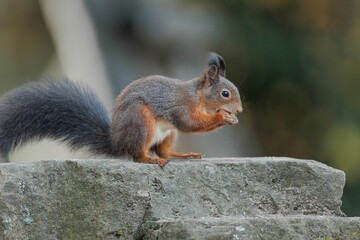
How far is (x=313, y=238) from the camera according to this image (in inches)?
170

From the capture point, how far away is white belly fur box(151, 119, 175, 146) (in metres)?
4.93

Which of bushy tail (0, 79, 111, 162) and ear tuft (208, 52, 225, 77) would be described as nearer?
bushy tail (0, 79, 111, 162)

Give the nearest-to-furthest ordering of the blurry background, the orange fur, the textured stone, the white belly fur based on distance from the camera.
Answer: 1. the textured stone
2. the orange fur
3. the white belly fur
4. the blurry background

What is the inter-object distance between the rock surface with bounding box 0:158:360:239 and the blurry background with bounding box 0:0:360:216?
5.95 m

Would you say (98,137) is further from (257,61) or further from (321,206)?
(257,61)

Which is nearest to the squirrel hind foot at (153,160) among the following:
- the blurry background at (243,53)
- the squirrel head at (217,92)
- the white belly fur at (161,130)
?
the white belly fur at (161,130)

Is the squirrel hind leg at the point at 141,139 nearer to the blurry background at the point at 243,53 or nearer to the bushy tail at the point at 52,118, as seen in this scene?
the bushy tail at the point at 52,118

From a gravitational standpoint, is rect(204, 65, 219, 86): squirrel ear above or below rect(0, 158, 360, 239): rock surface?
above

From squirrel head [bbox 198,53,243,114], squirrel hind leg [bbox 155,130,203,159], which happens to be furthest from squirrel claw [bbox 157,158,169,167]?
squirrel head [bbox 198,53,243,114]

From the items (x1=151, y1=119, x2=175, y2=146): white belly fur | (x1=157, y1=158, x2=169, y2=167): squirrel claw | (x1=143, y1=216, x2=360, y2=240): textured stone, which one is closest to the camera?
(x1=143, y1=216, x2=360, y2=240): textured stone

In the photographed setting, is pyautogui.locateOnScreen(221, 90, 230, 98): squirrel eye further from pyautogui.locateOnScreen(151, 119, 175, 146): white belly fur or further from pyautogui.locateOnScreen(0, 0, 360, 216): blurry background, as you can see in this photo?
pyautogui.locateOnScreen(0, 0, 360, 216): blurry background

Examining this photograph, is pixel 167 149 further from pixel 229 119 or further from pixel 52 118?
pixel 52 118

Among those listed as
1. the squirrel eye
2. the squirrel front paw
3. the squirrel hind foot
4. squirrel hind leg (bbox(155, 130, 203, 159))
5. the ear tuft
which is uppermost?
the ear tuft

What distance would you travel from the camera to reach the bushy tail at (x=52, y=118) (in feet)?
16.2
